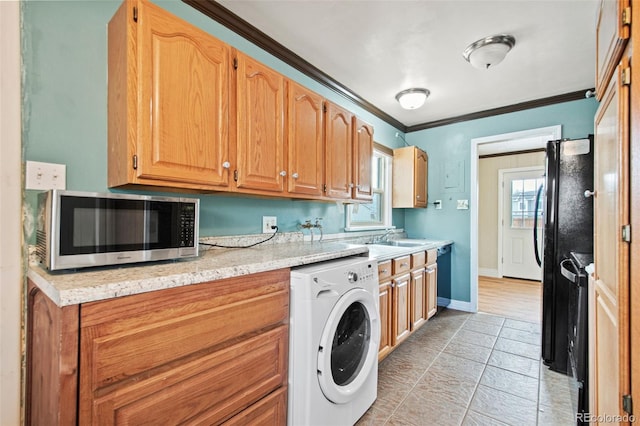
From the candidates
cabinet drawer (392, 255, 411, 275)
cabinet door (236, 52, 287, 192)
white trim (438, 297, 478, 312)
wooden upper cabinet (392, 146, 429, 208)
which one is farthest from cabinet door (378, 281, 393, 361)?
white trim (438, 297, 478, 312)

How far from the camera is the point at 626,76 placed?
30.5 inches

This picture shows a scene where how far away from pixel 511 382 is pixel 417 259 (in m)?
1.09

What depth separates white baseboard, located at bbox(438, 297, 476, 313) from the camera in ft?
11.6

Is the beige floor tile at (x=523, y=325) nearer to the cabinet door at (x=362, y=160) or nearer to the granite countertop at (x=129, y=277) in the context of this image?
the cabinet door at (x=362, y=160)

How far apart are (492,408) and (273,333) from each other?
1.50 m

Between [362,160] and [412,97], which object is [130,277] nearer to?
[362,160]

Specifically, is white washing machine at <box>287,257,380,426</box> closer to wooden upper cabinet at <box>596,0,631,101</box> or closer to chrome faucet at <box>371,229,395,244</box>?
wooden upper cabinet at <box>596,0,631,101</box>

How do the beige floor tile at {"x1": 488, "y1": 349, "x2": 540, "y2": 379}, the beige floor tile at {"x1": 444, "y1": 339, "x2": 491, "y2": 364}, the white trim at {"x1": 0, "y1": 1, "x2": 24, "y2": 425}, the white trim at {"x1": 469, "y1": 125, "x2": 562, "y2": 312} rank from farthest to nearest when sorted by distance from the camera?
1. the white trim at {"x1": 469, "y1": 125, "x2": 562, "y2": 312}
2. the beige floor tile at {"x1": 444, "y1": 339, "x2": 491, "y2": 364}
3. the beige floor tile at {"x1": 488, "y1": 349, "x2": 540, "y2": 379}
4. the white trim at {"x1": 0, "y1": 1, "x2": 24, "y2": 425}

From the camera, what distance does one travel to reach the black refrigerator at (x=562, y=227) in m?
2.10

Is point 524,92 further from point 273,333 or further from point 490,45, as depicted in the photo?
point 273,333

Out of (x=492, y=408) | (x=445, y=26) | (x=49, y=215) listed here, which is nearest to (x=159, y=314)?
(x=49, y=215)

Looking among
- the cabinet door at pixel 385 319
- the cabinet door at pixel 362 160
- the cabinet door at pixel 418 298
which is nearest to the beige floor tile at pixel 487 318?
the cabinet door at pixel 418 298

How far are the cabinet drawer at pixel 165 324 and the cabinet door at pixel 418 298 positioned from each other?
170 centimetres

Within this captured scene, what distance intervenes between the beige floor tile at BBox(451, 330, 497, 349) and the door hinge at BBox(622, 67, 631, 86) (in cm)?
247
